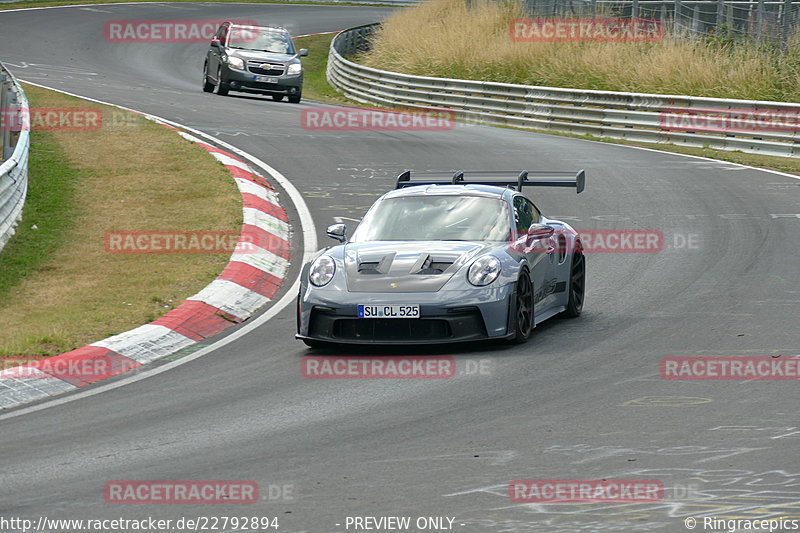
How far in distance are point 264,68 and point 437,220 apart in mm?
20332

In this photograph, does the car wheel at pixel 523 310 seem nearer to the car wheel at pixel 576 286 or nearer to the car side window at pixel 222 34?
the car wheel at pixel 576 286

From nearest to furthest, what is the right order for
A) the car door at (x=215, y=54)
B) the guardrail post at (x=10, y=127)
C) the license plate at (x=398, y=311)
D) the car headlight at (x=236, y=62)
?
the license plate at (x=398, y=311)
the guardrail post at (x=10, y=127)
the car headlight at (x=236, y=62)
the car door at (x=215, y=54)

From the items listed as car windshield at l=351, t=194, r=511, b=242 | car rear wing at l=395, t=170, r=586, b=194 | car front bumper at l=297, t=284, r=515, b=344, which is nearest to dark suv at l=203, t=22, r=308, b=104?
car rear wing at l=395, t=170, r=586, b=194

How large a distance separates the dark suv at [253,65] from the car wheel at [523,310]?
2095cm

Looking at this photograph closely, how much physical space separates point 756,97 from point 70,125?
47.9ft

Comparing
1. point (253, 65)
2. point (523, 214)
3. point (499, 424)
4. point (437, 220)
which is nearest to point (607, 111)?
point (253, 65)

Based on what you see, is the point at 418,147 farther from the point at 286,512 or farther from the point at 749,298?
the point at 286,512

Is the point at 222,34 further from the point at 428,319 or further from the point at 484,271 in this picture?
the point at 428,319

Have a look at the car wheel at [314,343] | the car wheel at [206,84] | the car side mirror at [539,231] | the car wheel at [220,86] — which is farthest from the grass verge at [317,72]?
the car wheel at [314,343]

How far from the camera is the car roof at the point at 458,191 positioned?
36.6 ft

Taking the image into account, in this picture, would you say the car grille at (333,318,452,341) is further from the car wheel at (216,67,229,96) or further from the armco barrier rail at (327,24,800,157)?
the car wheel at (216,67,229,96)

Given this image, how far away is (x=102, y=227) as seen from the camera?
14.9 meters

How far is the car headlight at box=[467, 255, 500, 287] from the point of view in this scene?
973 cm

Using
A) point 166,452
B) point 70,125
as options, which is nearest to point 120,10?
point 70,125
